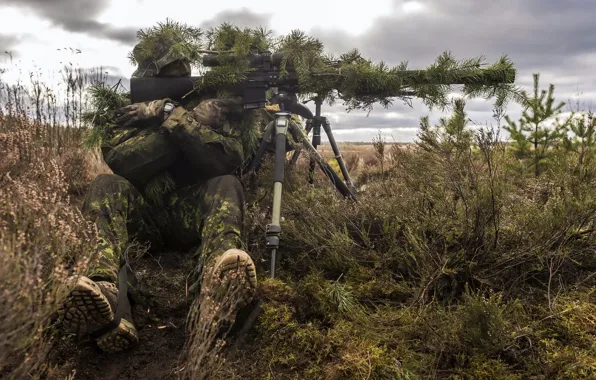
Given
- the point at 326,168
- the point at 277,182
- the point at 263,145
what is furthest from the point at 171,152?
the point at 326,168

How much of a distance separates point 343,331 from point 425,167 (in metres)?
1.28

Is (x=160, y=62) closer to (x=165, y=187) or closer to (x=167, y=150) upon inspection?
(x=167, y=150)

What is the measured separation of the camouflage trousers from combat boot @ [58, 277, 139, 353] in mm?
205

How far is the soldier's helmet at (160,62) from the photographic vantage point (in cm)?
383

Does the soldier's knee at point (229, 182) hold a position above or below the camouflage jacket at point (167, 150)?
below

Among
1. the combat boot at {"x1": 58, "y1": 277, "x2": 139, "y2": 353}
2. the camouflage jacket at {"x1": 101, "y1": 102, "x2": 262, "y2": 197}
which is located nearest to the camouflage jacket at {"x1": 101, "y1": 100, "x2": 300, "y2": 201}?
the camouflage jacket at {"x1": 101, "y1": 102, "x2": 262, "y2": 197}

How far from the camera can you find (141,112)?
3.59m

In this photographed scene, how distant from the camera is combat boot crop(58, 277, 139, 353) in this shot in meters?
2.22

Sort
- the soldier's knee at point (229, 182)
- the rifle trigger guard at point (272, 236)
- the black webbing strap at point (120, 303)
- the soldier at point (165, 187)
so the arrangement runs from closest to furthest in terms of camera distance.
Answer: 1. the black webbing strap at point (120, 303)
2. the soldier at point (165, 187)
3. the rifle trigger guard at point (272, 236)
4. the soldier's knee at point (229, 182)

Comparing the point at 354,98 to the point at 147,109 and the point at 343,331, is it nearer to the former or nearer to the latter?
the point at 147,109

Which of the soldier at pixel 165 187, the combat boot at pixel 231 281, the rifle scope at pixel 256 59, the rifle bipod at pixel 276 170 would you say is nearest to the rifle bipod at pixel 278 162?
the rifle bipod at pixel 276 170

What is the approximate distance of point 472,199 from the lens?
2.93 metres

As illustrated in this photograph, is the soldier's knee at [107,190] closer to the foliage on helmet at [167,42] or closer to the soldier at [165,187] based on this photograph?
the soldier at [165,187]

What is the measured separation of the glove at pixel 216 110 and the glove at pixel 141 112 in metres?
0.26
